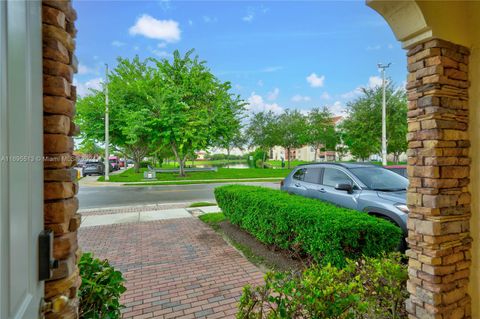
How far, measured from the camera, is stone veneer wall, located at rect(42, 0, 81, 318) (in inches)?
51.9

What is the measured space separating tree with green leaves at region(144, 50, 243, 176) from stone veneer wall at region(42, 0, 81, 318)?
17.6 meters

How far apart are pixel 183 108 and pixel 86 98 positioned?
31.8 ft

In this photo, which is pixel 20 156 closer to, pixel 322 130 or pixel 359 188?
pixel 359 188

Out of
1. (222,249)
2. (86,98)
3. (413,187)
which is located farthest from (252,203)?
(86,98)

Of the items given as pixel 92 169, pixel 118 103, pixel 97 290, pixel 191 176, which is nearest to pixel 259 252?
pixel 97 290

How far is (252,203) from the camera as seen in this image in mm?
5398

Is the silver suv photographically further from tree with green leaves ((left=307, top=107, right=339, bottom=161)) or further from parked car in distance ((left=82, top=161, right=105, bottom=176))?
tree with green leaves ((left=307, top=107, right=339, bottom=161))

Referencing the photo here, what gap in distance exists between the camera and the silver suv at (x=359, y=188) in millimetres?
4480

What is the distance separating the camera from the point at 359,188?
514cm

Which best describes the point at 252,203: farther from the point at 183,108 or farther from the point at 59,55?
the point at 183,108

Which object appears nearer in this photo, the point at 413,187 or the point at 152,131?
the point at 413,187

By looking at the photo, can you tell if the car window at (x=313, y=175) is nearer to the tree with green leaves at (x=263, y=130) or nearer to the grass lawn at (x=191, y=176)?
the grass lawn at (x=191, y=176)

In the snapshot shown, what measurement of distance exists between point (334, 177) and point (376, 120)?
18.5 m

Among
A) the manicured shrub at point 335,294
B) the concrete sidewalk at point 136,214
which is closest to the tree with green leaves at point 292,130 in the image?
the concrete sidewalk at point 136,214
